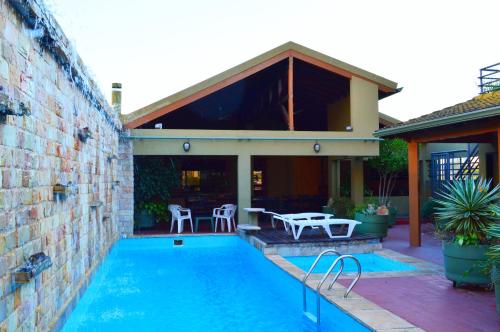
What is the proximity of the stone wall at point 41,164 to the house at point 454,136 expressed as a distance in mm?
6238

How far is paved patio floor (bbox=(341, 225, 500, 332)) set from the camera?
4.92 metres

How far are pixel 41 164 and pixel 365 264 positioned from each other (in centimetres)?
694

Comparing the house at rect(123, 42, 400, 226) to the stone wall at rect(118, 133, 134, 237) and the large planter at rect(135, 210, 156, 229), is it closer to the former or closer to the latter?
the stone wall at rect(118, 133, 134, 237)

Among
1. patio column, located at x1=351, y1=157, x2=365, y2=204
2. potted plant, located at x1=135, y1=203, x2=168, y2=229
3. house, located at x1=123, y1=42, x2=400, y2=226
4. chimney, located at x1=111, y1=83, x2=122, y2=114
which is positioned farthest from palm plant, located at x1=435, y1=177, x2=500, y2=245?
chimney, located at x1=111, y1=83, x2=122, y2=114

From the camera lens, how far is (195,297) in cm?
759

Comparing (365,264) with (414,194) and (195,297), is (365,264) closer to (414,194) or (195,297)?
(414,194)

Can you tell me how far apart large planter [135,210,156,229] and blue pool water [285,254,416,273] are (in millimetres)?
5477

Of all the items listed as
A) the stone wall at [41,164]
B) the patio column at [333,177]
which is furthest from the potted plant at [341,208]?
the stone wall at [41,164]

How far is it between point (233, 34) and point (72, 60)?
11383 mm

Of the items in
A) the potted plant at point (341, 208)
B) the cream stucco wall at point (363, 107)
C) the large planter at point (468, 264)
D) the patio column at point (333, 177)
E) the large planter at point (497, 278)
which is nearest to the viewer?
the large planter at point (497, 278)

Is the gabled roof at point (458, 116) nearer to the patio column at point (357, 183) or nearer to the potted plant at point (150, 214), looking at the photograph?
the patio column at point (357, 183)

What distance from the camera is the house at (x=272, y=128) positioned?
12867mm

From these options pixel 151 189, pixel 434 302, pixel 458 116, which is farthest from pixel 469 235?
pixel 151 189

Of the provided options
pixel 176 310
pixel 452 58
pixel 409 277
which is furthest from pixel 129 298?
pixel 452 58
